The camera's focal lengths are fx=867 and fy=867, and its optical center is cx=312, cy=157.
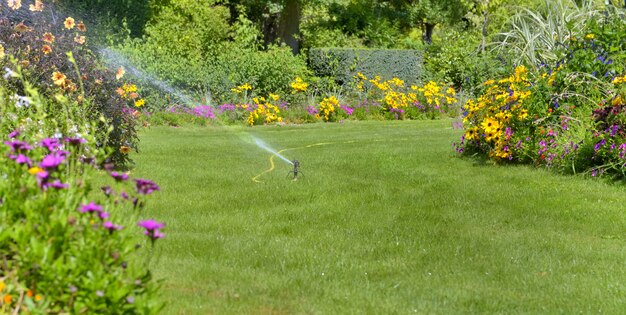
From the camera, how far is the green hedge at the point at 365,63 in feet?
74.3

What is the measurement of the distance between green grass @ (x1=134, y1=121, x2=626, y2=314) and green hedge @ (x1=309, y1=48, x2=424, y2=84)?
1132 cm

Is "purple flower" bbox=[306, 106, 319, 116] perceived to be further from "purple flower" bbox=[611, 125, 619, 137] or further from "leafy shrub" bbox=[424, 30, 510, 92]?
"purple flower" bbox=[611, 125, 619, 137]

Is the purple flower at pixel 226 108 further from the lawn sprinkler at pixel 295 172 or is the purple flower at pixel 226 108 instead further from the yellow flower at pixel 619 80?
the yellow flower at pixel 619 80

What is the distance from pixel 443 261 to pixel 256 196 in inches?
113

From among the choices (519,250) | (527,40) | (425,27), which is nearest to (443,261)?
(519,250)

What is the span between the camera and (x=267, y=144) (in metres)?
13.8

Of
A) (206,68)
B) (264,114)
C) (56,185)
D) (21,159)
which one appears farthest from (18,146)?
(206,68)

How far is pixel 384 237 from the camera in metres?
6.68

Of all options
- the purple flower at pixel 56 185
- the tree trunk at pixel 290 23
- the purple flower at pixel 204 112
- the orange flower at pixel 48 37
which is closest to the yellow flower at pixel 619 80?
the orange flower at pixel 48 37

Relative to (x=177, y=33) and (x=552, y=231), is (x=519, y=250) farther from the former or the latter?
(x=177, y=33)

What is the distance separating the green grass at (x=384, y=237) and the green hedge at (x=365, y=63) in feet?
37.2

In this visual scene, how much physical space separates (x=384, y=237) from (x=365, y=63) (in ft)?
54.4

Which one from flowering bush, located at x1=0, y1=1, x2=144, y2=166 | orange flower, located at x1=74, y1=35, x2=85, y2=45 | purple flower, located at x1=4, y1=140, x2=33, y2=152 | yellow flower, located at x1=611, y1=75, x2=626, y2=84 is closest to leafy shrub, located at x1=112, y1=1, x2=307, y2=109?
flowering bush, located at x1=0, y1=1, x2=144, y2=166

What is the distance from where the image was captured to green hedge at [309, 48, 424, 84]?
22.7m
